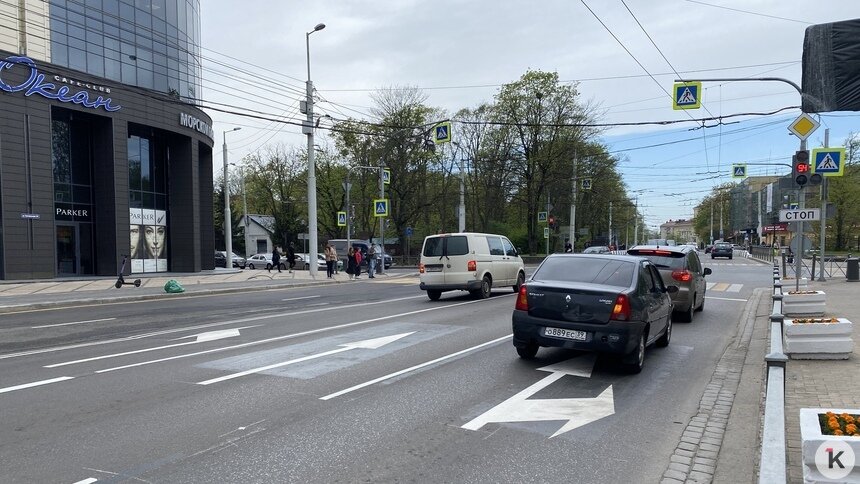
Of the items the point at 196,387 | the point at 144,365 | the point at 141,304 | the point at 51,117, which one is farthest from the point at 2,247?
the point at 196,387

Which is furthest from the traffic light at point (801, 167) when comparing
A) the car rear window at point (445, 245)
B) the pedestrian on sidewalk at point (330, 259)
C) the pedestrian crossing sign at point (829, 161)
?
the pedestrian on sidewalk at point (330, 259)

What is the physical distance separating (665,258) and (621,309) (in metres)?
6.46

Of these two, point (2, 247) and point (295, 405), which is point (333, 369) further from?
point (2, 247)

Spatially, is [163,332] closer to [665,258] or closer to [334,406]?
[334,406]

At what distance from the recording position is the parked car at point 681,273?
487 inches

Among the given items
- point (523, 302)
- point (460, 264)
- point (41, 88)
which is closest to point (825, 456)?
point (523, 302)

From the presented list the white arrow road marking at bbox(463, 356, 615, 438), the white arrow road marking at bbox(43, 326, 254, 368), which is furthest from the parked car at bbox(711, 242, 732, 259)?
the white arrow road marking at bbox(463, 356, 615, 438)

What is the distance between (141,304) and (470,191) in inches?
1599

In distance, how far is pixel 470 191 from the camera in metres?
55.4

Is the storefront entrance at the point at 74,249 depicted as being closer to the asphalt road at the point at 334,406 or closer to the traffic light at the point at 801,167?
the asphalt road at the point at 334,406

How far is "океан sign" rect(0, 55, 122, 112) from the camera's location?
24.7 metres

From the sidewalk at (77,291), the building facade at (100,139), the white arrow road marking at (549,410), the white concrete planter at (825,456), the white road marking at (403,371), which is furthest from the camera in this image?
the building facade at (100,139)

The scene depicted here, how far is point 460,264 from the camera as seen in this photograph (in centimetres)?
1692

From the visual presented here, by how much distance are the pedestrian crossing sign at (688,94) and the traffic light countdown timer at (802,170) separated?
359 cm
